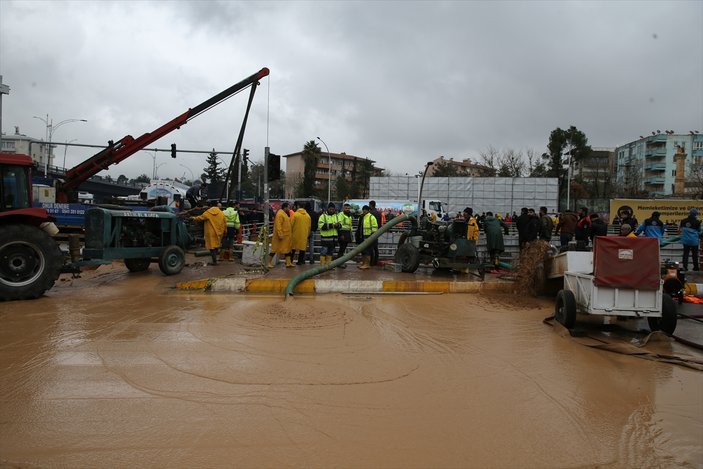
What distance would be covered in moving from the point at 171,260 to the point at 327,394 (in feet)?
27.7

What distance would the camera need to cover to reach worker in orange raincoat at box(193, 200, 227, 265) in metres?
12.7

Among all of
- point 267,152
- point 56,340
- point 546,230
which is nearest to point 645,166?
point 546,230

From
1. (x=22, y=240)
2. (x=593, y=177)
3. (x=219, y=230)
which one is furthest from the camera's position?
(x=593, y=177)

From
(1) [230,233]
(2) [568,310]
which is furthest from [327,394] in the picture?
(1) [230,233]

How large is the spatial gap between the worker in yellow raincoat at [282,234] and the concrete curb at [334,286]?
2225mm

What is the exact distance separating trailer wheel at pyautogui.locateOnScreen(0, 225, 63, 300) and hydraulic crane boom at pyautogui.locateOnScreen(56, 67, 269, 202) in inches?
306

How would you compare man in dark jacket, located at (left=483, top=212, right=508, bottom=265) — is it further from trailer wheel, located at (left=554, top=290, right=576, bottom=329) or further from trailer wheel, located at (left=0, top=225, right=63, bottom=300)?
trailer wheel, located at (left=0, top=225, right=63, bottom=300)

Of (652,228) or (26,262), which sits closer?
(26,262)

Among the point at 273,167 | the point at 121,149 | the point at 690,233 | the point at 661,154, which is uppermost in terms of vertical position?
the point at 661,154

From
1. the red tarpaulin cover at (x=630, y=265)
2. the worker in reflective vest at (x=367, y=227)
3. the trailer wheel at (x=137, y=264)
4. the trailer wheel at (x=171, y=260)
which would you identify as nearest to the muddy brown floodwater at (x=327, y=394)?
the red tarpaulin cover at (x=630, y=265)

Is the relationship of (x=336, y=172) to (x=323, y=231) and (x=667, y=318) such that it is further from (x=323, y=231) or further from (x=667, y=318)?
(x=667, y=318)

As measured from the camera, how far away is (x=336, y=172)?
91.9 meters

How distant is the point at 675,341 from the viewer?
7.00 metres

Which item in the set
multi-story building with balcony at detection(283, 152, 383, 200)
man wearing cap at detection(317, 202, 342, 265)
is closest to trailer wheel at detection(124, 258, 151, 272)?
man wearing cap at detection(317, 202, 342, 265)
